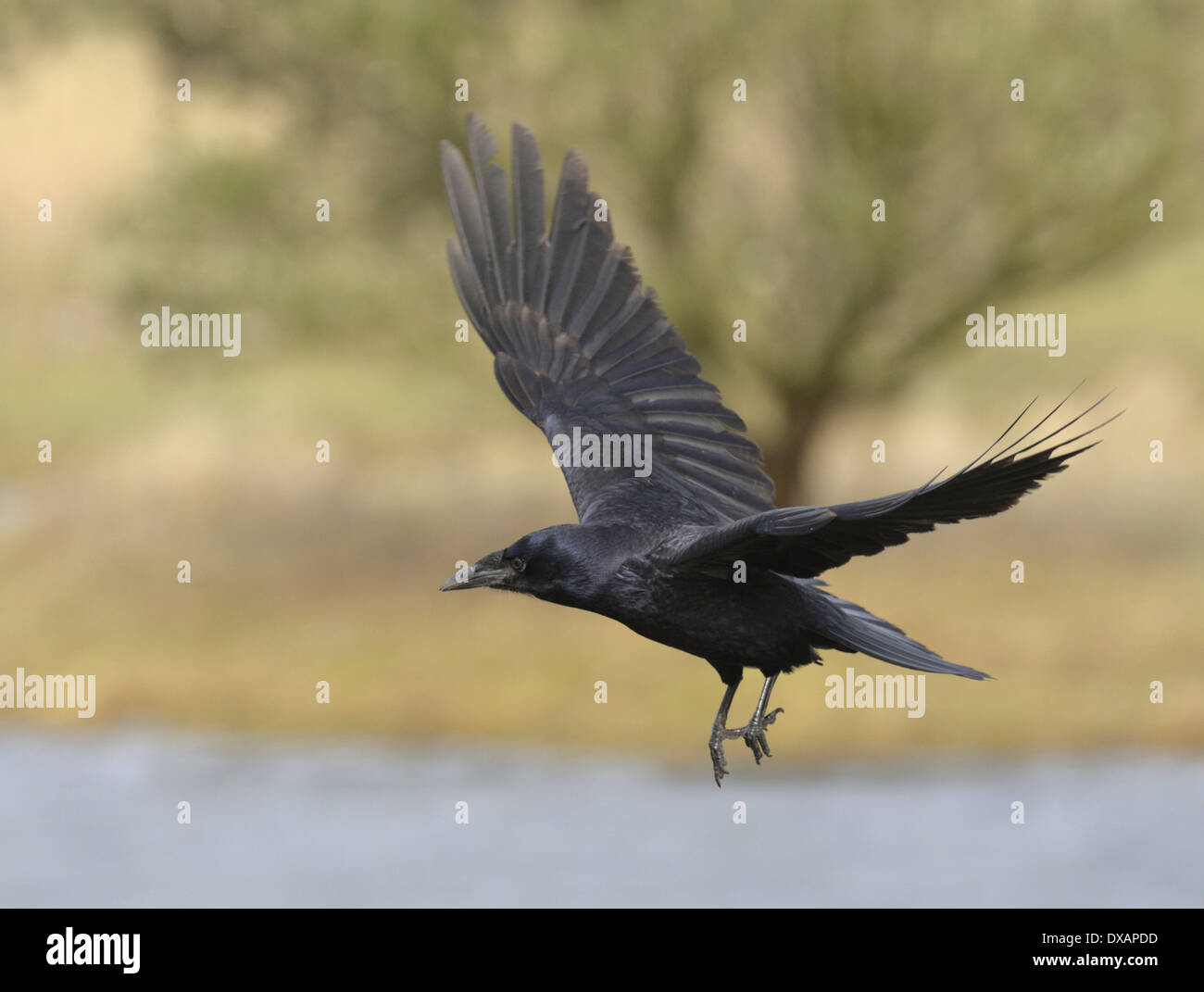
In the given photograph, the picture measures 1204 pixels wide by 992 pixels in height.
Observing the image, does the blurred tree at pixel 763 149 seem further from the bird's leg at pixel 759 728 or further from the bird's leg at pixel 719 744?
the bird's leg at pixel 719 744

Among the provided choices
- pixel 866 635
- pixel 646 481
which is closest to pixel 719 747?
pixel 866 635

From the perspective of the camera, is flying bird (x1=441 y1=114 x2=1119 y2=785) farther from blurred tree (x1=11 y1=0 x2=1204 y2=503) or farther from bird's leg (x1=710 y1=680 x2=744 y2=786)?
blurred tree (x1=11 y1=0 x2=1204 y2=503)

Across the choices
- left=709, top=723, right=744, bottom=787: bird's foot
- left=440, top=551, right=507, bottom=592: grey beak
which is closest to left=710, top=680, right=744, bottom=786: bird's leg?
left=709, top=723, right=744, bottom=787: bird's foot

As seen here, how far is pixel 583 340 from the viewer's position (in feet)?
12.1

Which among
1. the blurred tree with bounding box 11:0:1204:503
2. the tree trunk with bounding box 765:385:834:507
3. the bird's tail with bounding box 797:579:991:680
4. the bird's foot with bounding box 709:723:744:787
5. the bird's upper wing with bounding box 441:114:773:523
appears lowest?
the bird's foot with bounding box 709:723:744:787

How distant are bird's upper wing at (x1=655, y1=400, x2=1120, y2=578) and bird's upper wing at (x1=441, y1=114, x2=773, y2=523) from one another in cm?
78

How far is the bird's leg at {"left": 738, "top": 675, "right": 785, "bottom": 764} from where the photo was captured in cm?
236

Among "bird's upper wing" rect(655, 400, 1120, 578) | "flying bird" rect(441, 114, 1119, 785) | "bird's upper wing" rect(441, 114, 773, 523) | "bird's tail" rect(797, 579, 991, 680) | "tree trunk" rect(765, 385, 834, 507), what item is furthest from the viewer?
"tree trunk" rect(765, 385, 834, 507)

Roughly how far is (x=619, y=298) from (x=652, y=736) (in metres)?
10.8

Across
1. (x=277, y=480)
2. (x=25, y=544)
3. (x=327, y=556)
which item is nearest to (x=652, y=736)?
(x=327, y=556)

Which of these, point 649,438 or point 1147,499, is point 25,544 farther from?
point 649,438

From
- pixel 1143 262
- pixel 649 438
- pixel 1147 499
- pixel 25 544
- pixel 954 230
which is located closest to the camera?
pixel 649 438

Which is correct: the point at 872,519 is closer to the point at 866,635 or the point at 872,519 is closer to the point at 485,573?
the point at 866,635

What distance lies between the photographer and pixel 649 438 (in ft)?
11.4
